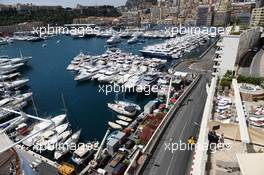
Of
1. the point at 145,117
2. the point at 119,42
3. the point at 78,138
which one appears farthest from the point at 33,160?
the point at 119,42

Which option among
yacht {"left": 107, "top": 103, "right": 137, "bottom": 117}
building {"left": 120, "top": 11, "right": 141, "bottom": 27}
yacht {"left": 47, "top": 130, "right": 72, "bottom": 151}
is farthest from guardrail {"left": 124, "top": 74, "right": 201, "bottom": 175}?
building {"left": 120, "top": 11, "right": 141, "bottom": 27}

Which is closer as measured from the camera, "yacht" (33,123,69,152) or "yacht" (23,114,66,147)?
"yacht" (33,123,69,152)

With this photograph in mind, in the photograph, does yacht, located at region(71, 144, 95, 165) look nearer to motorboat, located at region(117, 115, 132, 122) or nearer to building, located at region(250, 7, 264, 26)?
motorboat, located at region(117, 115, 132, 122)

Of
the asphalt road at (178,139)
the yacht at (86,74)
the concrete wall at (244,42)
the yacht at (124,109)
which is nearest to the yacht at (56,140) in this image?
the yacht at (124,109)

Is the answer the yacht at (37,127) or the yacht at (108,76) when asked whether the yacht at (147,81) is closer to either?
the yacht at (108,76)

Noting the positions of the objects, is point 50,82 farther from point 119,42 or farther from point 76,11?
point 76,11

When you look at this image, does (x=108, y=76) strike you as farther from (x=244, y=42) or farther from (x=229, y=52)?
(x=244, y=42)

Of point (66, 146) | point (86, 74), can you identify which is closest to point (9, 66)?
point (86, 74)
